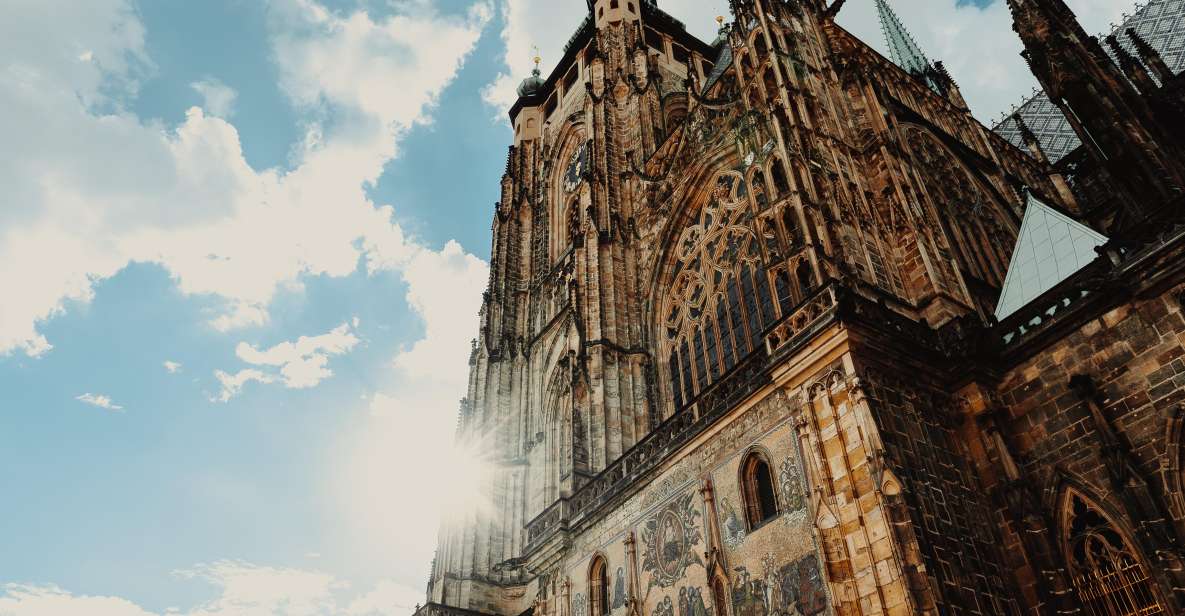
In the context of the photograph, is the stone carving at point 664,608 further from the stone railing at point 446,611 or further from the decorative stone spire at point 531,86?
the decorative stone spire at point 531,86

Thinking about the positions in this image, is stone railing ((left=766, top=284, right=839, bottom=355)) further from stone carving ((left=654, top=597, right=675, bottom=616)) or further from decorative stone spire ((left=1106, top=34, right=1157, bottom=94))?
decorative stone spire ((left=1106, top=34, right=1157, bottom=94))

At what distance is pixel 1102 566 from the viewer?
31.1ft

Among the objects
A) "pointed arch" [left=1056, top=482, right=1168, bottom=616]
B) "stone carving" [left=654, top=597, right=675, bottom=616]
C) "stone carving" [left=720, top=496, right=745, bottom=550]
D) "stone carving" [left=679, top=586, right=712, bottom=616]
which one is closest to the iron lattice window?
"stone carving" [left=720, top=496, right=745, bottom=550]

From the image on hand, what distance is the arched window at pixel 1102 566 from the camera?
354 inches

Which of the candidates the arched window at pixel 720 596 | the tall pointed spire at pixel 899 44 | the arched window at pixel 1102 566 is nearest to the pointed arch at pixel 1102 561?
the arched window at pixel 1102 566

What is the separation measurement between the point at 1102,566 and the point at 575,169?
24.5m

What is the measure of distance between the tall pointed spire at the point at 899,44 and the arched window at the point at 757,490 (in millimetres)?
27733

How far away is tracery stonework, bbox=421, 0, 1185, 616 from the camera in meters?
9.62

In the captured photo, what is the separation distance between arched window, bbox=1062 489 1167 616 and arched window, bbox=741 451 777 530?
3.63 meters

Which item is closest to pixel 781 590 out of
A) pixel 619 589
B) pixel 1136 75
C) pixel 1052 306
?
pixel 619 589

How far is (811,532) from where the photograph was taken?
1017cm

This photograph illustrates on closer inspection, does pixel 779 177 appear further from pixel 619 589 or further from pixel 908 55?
pixel 908 55

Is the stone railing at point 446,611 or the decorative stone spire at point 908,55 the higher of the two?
the decorative stone spire at point 908,55

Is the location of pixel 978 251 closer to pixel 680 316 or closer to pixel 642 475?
pixel 680 316
